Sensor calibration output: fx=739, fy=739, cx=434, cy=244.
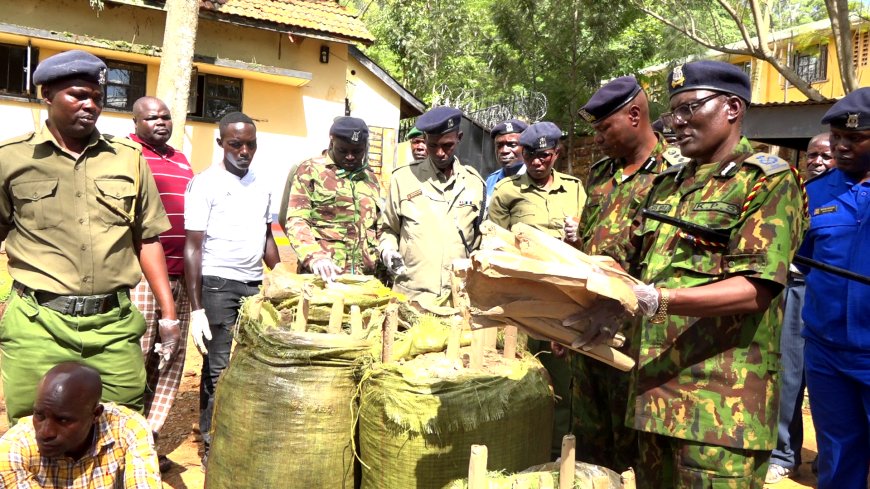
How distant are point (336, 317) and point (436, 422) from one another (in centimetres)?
75

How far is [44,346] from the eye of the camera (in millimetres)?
2869

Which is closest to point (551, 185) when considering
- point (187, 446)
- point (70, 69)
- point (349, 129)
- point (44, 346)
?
point (349, 129)

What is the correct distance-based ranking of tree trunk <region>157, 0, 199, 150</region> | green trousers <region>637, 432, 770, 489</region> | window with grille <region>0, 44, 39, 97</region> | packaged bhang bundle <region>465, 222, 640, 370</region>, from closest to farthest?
packaged bhang bundle <region>465, 222, 640, 370</region>
green trousers <region>637, 432, 770, 489</region>
tree trunk <region>157, 0, 199, 150</region>
window with grille <region>0, 44, 39, 97</region>

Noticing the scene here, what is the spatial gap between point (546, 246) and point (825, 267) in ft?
4.34

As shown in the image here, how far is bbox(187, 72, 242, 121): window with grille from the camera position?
13.3 meters

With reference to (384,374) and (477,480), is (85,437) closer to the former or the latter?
(384,374)

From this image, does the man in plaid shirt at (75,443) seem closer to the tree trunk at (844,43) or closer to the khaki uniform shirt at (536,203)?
the khaki uniform shirt at (536,203)

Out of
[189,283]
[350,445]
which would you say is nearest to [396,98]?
[189,283]

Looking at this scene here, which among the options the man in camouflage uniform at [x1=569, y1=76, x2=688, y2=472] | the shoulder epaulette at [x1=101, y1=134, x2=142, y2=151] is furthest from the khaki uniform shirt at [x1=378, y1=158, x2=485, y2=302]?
the shoulder epaulette at [x1=101, y1=134, x2=142, y2=151]

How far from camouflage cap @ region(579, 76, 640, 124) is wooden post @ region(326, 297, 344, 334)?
1.41 m

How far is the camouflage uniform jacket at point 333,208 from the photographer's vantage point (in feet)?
14.6

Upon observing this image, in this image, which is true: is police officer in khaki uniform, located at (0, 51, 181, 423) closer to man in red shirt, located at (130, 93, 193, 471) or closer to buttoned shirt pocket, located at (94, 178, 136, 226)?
buttoned shirt pocket, located at (94, 178, 136, 226)

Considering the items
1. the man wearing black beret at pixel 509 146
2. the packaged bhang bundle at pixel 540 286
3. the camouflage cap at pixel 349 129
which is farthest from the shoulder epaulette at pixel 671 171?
the man wearing black beret at pixel 509 146

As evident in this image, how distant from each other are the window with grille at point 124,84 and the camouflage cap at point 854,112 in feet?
37.9
